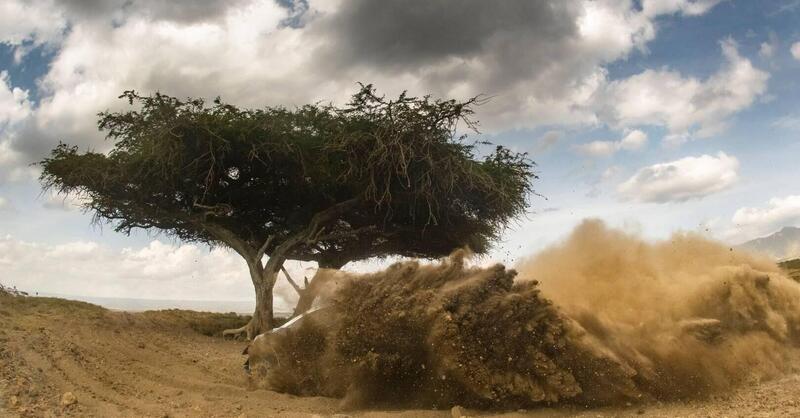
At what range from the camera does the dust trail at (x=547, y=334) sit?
15.5ft

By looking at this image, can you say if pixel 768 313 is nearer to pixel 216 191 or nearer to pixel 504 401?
pixel 504 401

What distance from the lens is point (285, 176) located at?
1503 cm

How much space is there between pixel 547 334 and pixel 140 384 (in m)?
4.92

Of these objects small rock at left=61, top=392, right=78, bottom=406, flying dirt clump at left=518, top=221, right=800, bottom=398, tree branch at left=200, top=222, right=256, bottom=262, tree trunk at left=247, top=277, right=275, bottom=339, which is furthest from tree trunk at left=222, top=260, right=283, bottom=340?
flying dirt clump at left=518, top=221, right=800, bottom=398

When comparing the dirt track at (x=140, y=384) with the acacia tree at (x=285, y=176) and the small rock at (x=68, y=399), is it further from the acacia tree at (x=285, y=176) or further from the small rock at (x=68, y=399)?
the acacia tree at (x=285, y=176)

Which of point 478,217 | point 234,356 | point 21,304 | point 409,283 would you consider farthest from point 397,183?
point 409,283

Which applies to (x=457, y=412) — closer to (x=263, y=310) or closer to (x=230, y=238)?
(x=263, y=310)

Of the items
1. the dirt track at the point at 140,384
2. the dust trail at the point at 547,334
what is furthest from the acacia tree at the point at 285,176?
the dust trail at the point at 547,334

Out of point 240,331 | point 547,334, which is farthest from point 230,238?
point 547,334

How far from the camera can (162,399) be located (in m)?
6.05

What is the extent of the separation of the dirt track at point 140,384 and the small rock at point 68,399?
34mm

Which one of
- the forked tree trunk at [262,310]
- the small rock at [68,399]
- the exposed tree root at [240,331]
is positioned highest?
the forked tree trunk at [262,310]

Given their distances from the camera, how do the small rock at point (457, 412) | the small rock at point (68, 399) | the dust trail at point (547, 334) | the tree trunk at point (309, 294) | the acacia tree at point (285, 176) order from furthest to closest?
the acacia tree at point (285, 176), the tree trunk at point (309, 294), the small rock at point (68, 399), the small rock at point (457, 412), the dust trail at point (547, 334)

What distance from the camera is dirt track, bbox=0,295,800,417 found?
4.82 metres
